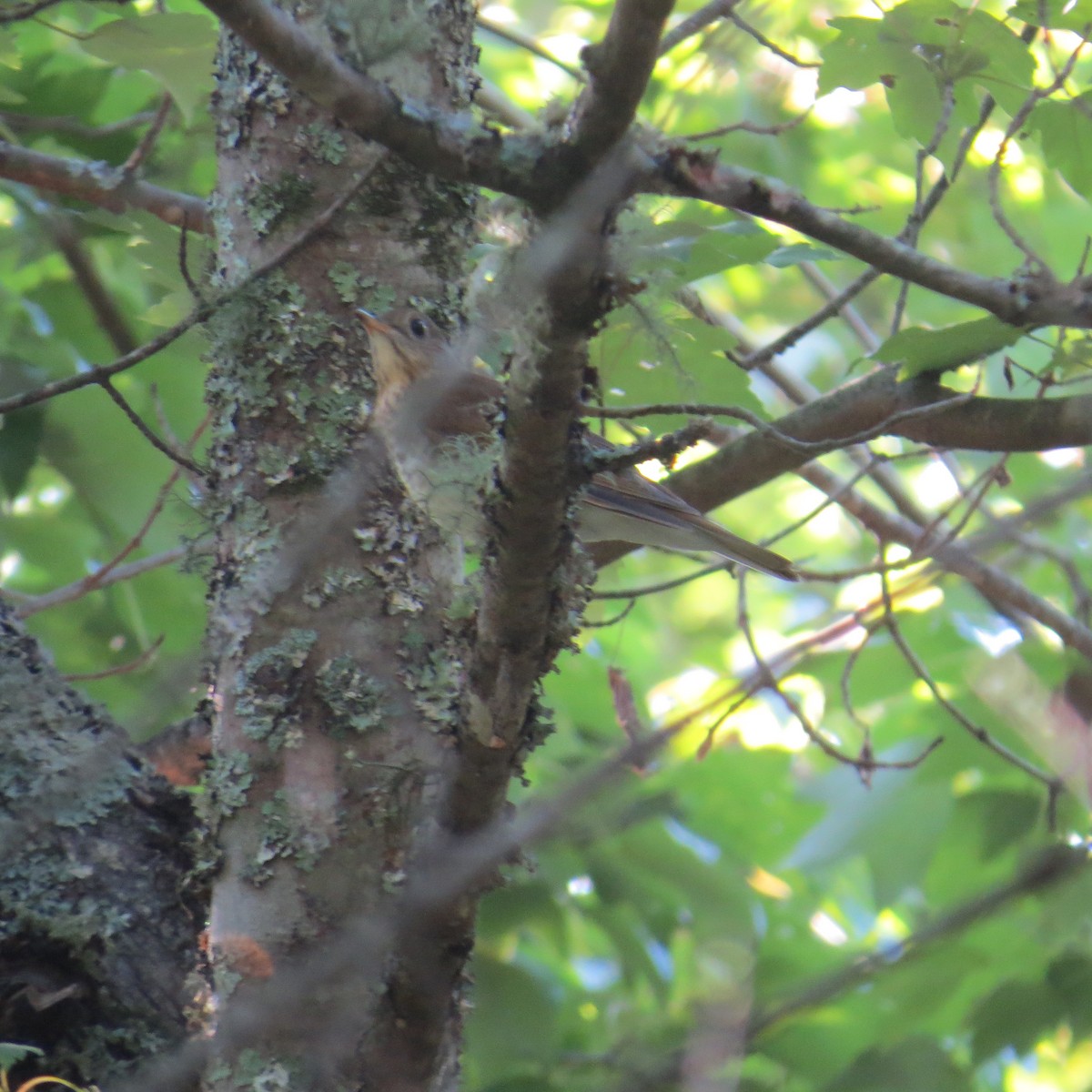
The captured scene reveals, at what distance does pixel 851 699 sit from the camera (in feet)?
13.1

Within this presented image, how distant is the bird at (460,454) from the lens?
1.92 meters

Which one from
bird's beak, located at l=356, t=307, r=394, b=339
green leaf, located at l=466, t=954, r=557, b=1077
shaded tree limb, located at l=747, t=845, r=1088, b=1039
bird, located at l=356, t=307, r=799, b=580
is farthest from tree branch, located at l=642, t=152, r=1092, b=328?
green leaf, located at l=466, t=954, r=557, b=1077

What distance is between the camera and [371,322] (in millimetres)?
2666

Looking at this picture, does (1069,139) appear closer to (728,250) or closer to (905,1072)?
(728,250)

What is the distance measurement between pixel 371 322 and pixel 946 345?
1222 mm

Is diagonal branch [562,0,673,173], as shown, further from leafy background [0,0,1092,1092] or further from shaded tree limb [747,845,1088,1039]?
shaded tree limb [747,845,1088,1039]

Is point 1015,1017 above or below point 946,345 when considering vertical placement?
below

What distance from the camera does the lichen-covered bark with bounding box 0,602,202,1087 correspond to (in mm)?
2430

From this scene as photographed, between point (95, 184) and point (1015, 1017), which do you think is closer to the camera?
point (95, 184)

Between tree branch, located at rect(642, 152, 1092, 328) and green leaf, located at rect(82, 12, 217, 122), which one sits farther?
green leaf, located at rect(82, 12, 217, 122)

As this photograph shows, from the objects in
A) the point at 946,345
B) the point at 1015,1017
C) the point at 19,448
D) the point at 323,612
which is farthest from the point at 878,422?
the point at 19,448

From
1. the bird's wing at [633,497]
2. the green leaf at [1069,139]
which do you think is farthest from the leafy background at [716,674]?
the bird's wing at [633,497]

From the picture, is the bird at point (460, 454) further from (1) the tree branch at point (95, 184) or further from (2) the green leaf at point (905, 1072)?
(2) the green leaf at point (905, 1072)

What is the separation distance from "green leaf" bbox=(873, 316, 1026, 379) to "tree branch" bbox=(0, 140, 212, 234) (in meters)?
1.77
